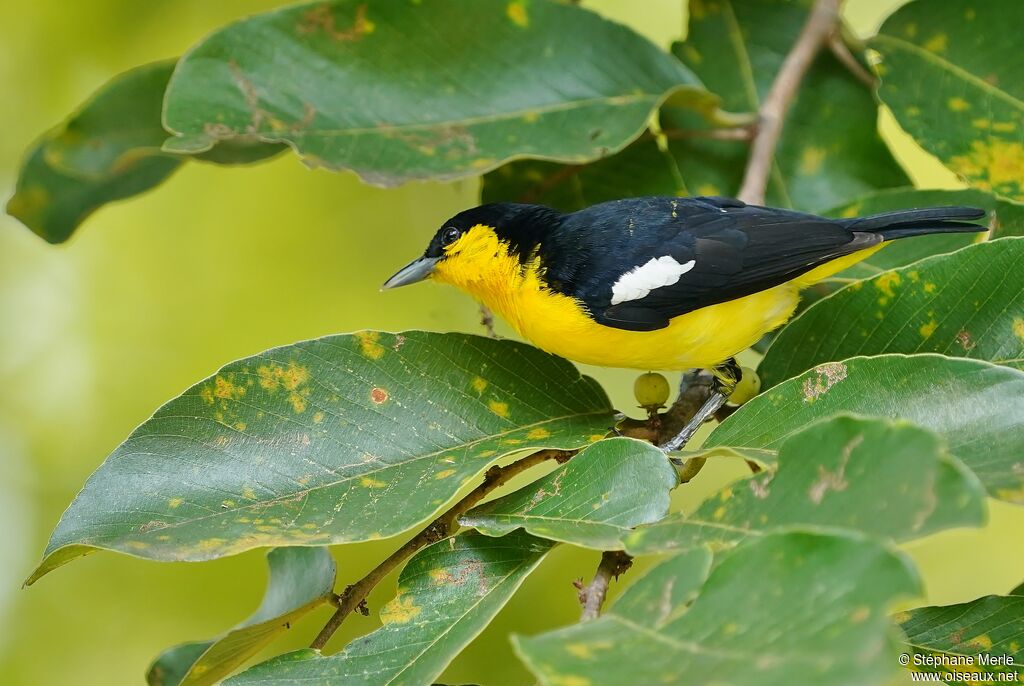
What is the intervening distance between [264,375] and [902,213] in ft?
3.79

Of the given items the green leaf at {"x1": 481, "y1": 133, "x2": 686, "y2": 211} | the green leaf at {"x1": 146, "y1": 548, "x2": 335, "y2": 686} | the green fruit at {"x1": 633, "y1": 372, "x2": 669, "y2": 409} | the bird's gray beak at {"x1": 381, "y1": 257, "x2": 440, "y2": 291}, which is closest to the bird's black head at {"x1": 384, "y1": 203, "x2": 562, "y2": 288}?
the bird's gray beak at {"x1": 381, "y1": 257, "x2": 440, "y2": 291}

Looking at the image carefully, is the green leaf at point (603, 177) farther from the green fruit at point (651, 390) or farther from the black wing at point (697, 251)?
the green fruit at point (651, 390)

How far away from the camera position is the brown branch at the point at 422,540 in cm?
137

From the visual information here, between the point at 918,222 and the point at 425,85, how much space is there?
980mm

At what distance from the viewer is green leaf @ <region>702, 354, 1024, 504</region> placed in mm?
1109

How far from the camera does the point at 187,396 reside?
4.61 feet

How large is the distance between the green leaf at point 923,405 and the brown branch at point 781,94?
832 millimetres

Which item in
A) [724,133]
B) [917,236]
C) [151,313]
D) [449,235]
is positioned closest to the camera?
[917,236]

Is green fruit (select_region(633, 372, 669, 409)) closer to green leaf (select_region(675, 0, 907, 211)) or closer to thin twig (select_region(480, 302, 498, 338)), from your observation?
thin twig (select_region(480, 302, 498, 338))

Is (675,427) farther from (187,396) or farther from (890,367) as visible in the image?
(187,396)

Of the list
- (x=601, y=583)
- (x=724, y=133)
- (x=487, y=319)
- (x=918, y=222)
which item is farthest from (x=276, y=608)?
(x=724, y=133)

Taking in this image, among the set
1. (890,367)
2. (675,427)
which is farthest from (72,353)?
(890,367)

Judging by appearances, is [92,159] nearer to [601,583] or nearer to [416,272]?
[416,272]

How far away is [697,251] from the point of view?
1.79m
